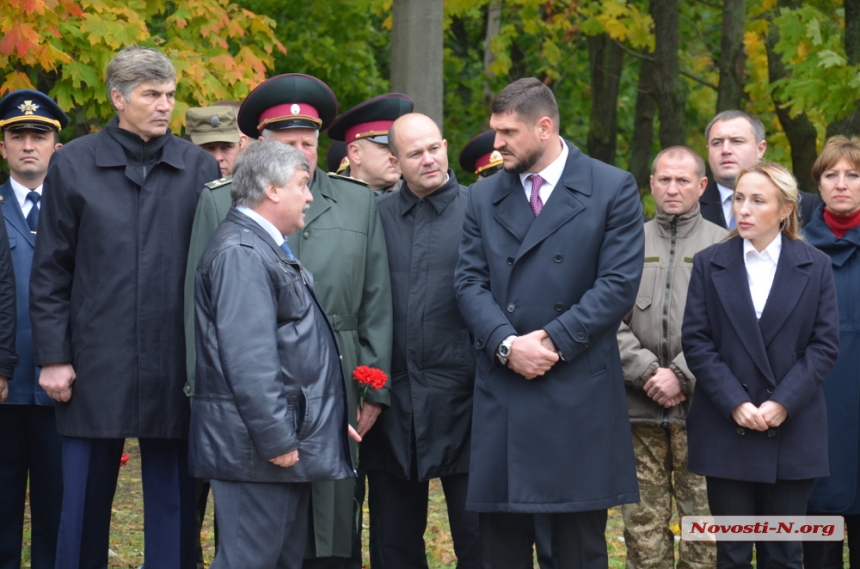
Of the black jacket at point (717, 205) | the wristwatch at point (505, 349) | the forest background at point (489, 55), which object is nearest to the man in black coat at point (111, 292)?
the wristwatch at point (505, 349)

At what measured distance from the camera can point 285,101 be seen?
17.0ft

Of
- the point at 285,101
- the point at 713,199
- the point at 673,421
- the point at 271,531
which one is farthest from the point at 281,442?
the point at 713,199

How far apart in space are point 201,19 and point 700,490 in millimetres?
5900

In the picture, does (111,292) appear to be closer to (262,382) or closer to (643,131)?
(262,382)

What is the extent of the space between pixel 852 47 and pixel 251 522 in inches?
263

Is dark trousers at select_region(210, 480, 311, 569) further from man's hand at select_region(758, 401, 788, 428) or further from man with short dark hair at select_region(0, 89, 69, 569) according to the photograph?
man's hand at select_region(758, 401, 788, 428)

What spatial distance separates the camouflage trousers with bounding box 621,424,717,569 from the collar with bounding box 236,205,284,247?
7.17ft

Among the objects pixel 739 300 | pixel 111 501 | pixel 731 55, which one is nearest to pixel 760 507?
pixel 739 300

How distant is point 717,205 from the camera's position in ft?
19.9

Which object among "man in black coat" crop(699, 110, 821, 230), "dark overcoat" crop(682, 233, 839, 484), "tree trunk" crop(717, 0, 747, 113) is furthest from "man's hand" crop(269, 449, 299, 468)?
"tree trunk" crop(717, 0, 747, 113)

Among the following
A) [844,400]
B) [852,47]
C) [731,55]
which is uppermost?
[731,55]

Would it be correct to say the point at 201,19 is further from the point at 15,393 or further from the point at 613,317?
the point at 613,317

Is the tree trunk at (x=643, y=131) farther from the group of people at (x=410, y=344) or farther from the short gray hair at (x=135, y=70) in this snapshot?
the short gray hair at (x=135, y=70)

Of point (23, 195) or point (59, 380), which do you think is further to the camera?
point (23, 195)
